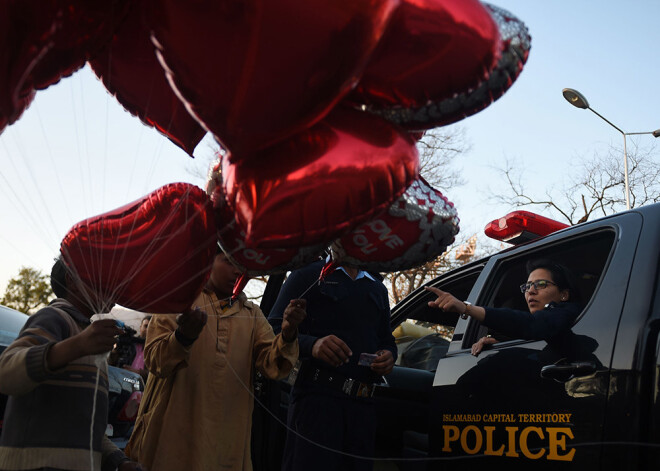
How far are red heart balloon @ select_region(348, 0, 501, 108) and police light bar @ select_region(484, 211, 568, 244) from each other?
5.69 ft

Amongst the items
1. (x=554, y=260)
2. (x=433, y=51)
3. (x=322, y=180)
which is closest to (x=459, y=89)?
(x=433, y=51)

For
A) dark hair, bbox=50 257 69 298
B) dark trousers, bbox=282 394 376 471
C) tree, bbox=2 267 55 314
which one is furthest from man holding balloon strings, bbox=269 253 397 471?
tree, bbox=2 267 55 314

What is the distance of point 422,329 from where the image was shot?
4594mm

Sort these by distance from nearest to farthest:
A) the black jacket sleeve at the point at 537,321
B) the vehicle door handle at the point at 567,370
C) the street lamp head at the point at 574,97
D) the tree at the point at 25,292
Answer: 1. the vehicle door handle at the point at 567,370
2. the black jacket sleeve at the point at 537,321
3. the street lamp head at the point at 574,97
4. the tree at the point at 25,292

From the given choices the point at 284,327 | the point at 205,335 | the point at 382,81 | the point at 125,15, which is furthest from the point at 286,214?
the point at 205,335

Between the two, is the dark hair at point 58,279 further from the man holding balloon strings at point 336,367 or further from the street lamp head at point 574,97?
the street lamp head at point 574,97

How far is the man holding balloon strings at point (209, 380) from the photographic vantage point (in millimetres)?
2562

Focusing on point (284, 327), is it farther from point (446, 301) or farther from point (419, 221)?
point (419, 221)

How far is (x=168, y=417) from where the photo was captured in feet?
8.56

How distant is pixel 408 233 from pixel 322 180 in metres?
0.46

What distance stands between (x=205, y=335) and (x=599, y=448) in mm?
1649

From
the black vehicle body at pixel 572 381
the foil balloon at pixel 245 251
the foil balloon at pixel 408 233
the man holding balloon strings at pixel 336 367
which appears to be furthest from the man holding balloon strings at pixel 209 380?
the foil balloon at pixel 408 233

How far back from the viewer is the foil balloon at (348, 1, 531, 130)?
4.92 feet

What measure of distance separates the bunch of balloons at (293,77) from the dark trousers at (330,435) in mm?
1180
